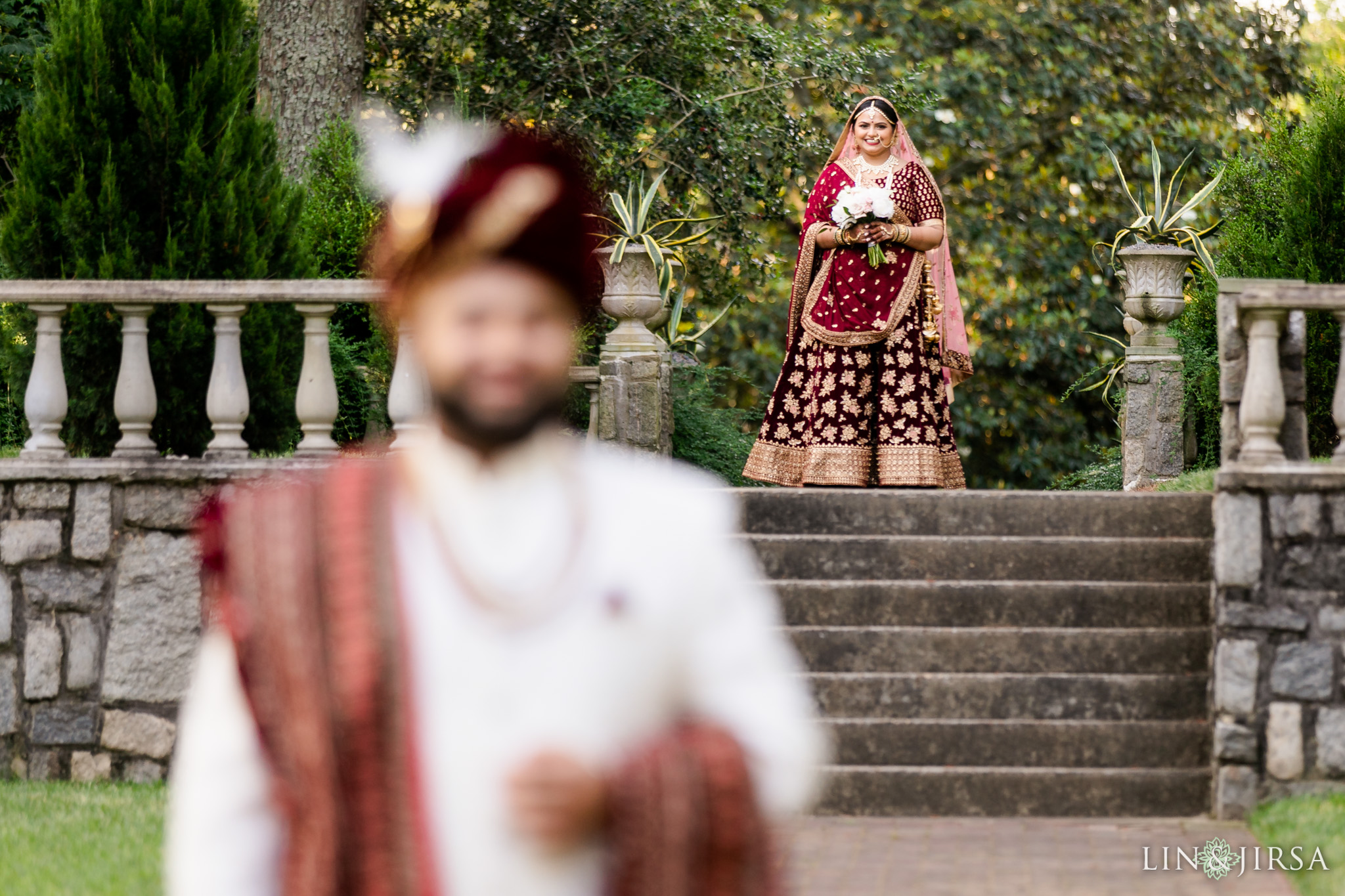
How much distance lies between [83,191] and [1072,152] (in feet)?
40.2

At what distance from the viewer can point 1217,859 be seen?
560 centimetres

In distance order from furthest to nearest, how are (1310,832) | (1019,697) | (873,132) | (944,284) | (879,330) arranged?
(944,284), (879,330), (873,132), (1019,697), (1310,832)

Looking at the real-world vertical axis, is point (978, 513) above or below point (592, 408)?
below

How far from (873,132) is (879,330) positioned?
106 centimetres

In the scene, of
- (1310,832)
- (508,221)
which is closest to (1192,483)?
(1310,832)

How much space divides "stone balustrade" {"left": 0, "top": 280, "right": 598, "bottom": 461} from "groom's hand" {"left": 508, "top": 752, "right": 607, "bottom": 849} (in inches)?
215

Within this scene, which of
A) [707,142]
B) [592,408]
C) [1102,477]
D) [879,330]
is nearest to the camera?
[879,330]

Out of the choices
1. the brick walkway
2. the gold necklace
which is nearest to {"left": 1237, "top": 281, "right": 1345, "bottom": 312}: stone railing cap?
the brick walkway

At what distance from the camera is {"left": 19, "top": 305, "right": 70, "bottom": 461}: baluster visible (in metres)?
7.01

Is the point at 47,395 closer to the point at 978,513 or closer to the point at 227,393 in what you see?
the point at 227,393

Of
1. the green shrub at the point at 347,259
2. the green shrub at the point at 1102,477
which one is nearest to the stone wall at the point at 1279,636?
the green shrub at the point at 347,259

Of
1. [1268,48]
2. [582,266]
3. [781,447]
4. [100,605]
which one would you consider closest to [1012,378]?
[1268,48]

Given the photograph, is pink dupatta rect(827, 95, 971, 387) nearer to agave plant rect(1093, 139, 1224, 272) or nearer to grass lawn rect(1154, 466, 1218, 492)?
grass lawn rect(1154, 466, 1218, 492)

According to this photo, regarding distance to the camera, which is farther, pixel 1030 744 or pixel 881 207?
pixel 881 207
